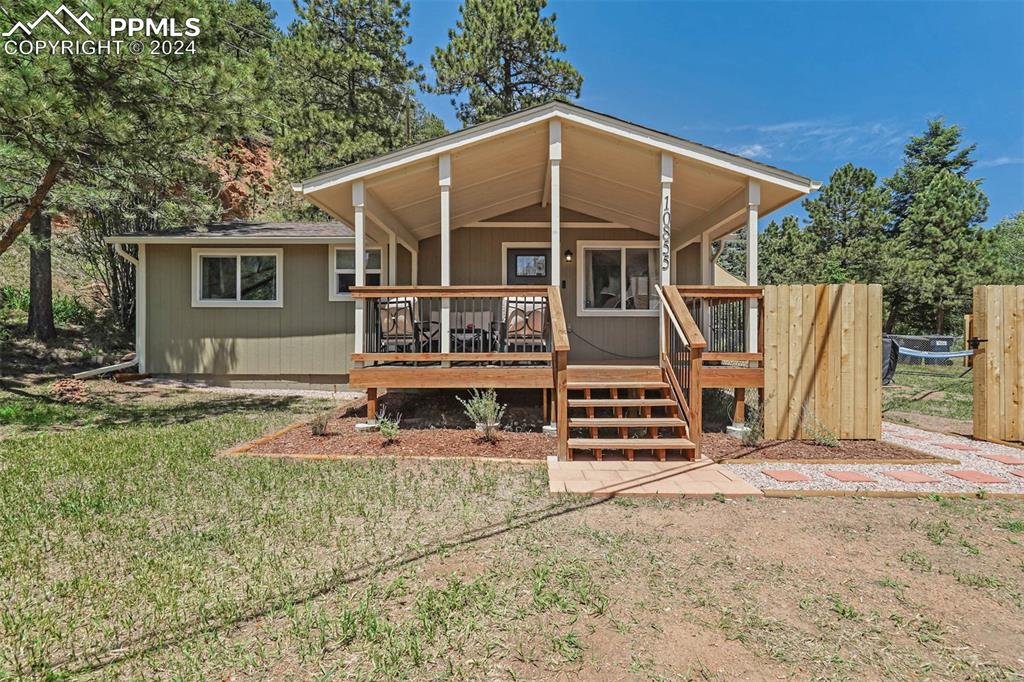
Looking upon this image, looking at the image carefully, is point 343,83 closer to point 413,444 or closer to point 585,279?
point 585,279

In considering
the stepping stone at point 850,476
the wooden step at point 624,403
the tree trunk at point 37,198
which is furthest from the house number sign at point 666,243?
the tree trunk at point 37,198

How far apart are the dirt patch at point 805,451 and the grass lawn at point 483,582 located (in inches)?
44.3

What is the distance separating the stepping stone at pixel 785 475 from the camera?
13.7ft

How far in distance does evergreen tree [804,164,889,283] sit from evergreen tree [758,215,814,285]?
0.49 metres

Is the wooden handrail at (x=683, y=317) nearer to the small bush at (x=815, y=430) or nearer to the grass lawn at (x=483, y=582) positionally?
the small bush at (x=815, y=430)

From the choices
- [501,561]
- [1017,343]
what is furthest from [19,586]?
[1017,343]

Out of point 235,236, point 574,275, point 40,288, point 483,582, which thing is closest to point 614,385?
point 483,582

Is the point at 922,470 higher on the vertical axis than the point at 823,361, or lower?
lower

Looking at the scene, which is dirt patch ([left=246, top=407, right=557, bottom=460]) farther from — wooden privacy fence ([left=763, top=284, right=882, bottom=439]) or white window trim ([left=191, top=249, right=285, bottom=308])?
white window trim ([left=191, top=249, right=285, bottom=308])

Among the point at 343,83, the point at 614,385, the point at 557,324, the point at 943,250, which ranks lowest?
the point at 614,385

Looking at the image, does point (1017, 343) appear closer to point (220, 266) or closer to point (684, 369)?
point (684, 369)

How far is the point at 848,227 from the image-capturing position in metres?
23.1

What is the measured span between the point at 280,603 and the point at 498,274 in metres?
7.49

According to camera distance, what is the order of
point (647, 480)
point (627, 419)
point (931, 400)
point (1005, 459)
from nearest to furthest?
point (647, 480) → point (1005, 459) → point (627, 419) → point (931, 400)
